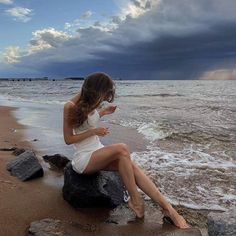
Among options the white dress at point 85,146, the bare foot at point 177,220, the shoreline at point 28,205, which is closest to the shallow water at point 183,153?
the bare foot at point 177,220

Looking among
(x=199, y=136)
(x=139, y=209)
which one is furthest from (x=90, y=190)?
(x=199, y=136)

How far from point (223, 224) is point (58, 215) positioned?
2.01 m

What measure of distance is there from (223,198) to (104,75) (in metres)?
2.61

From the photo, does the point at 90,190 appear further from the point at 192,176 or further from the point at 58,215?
the point at 192,176

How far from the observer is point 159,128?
43.0ft

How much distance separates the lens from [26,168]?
19.5 feet

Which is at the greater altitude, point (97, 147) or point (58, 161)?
point (97, 147)

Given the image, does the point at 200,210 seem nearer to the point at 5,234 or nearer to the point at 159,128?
the point at 5,234

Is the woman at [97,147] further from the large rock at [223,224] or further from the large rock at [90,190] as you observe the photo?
the large rock at [223,224]

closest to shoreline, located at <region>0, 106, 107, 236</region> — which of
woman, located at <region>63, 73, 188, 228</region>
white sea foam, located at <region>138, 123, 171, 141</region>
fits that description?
woman, located at <region>63, 73, 188, 228</region>

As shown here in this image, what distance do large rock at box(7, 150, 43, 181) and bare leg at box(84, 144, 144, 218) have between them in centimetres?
130

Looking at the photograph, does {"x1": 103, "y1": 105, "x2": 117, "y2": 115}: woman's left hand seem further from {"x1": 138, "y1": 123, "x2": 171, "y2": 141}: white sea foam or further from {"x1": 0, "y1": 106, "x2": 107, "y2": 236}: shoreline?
{"x1": 138, "y1": 123, "x2": 171, "y2": 141}: white sea foam

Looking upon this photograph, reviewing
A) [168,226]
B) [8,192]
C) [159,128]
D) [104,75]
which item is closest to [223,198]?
[168,226]

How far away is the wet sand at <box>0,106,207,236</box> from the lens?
4234 millimetres
